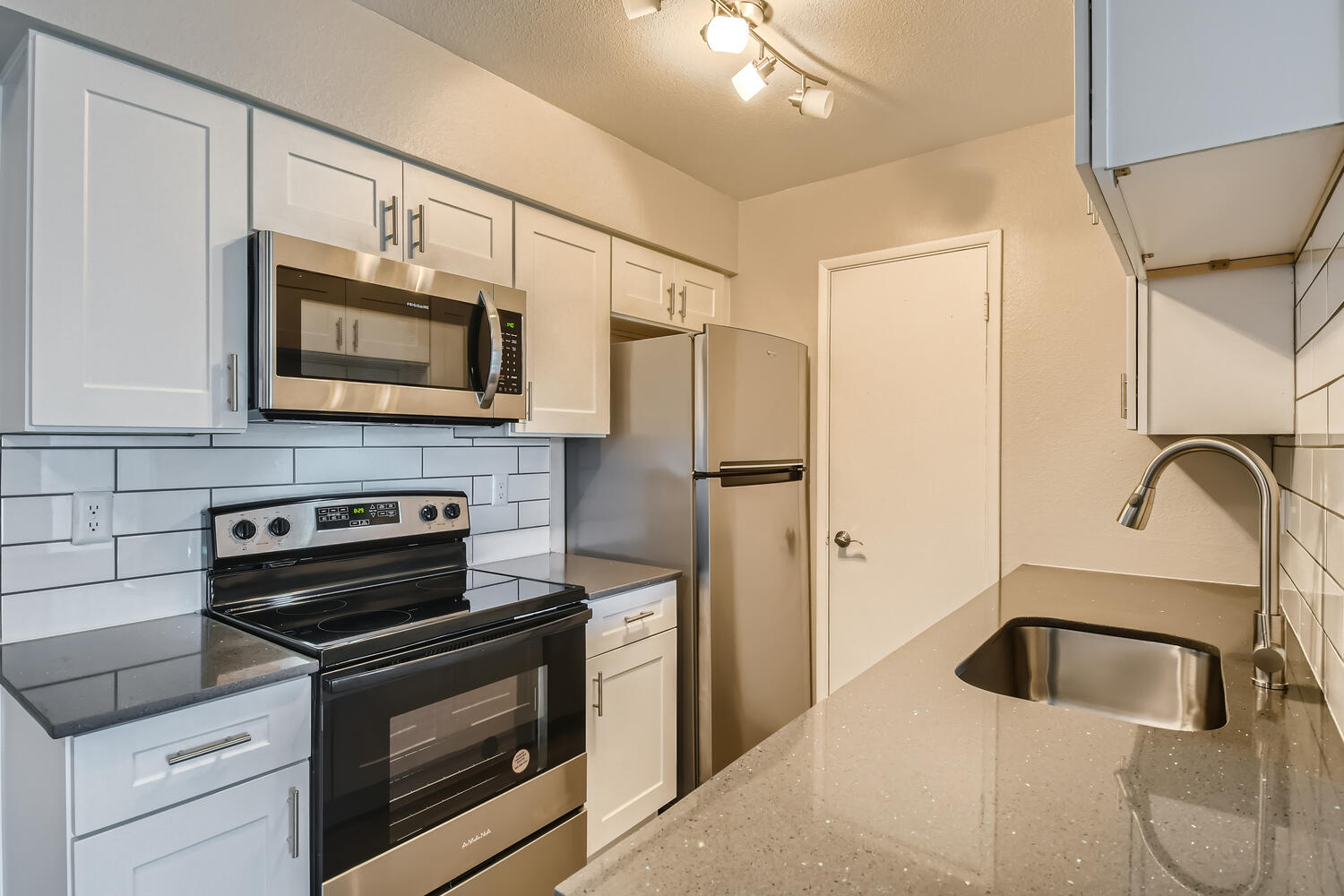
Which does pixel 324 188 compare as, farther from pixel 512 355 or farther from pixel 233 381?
pixel 512 355

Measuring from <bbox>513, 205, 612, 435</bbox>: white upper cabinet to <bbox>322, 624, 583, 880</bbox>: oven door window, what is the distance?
739mm

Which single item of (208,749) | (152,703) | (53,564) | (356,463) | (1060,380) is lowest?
(208,749)

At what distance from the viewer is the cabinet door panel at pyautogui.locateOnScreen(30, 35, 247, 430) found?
1.32 m

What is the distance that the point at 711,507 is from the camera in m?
2.32

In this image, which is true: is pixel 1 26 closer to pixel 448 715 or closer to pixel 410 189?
pixel 410 189

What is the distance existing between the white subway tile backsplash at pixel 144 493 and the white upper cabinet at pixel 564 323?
42 centimetres

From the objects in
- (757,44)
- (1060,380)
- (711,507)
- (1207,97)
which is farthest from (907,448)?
(1207,97)

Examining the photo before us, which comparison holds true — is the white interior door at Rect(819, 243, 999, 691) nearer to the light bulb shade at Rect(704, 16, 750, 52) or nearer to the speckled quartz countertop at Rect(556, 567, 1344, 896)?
the light bulb shade at Rect(704, 16, 750, 52)

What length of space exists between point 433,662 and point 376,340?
0.79 m

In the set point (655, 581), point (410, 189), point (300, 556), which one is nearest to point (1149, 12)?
point (410, 189)

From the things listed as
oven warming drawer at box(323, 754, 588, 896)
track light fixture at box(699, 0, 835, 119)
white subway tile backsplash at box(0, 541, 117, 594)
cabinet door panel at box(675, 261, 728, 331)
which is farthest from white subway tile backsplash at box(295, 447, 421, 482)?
track light fixture at box(699, 0, 835, 119)

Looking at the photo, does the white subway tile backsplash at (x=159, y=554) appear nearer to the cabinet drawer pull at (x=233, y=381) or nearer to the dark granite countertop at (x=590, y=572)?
the cabinet drawer pull at (x=233, y=381)

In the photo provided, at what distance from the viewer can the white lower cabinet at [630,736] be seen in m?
2.05

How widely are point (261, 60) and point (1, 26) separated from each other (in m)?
0.43
